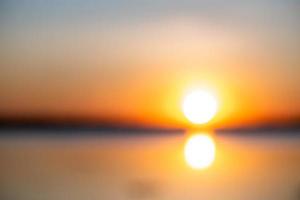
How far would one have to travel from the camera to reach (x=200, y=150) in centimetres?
79

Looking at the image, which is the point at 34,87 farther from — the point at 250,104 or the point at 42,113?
the point at 250,104

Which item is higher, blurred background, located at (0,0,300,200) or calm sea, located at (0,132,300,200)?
blurred background, located at (0,0,300,200)

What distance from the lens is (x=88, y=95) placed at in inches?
31.2

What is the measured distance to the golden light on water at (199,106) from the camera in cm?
79

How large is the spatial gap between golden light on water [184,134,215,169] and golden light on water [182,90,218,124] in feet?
0.08

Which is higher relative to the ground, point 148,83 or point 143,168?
point 148,83

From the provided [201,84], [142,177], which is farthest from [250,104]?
[142,177]

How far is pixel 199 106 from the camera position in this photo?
31.4 inches

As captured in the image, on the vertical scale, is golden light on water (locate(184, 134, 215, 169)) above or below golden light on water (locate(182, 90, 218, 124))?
below

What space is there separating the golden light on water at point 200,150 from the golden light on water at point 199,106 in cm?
2

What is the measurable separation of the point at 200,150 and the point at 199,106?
2.4 inches

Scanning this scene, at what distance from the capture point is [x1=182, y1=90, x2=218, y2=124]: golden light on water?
79 cm

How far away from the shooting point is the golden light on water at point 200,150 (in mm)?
788

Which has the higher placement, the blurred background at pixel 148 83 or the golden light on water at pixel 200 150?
the blurred background at pixel 148 83
